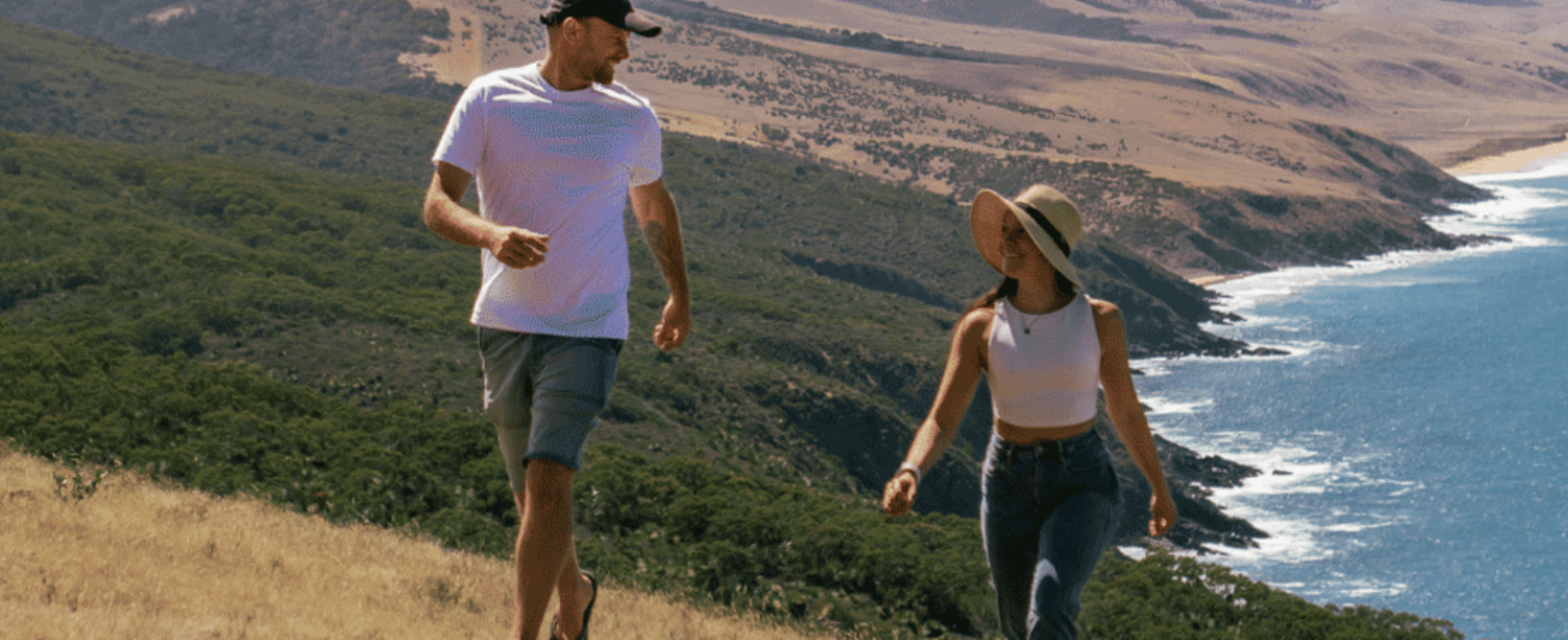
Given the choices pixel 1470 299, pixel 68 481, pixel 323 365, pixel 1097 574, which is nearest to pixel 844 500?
pixel 1097 574

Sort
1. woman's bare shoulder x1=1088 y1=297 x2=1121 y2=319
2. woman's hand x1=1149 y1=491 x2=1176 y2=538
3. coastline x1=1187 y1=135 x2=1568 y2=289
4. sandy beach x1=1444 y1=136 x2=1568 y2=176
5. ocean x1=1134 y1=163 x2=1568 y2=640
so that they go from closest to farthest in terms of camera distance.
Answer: woman's bare shoulder x1=1088 y1=297 x2=1121 y2=319 < woman's hand x1=1149 y1=491 x2=1176 y2=538 < ocean x1=1134 y1=163 x2=1568 y2=640 < coastline x1=1187 y1=135 x2=1568 y2=289 < sandy beach x1=1444 y1=136 x2=1568 y2=176

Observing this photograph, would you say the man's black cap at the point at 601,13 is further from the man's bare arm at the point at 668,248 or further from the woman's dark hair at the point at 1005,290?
the woman's dark hair at the point at 1005,290

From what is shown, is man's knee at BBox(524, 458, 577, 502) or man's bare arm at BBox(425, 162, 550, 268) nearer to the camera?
man's bare arm at BBox(425, 162, 550, 268)

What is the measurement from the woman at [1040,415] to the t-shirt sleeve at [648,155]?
3.81 ft

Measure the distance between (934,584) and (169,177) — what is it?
3670 cm

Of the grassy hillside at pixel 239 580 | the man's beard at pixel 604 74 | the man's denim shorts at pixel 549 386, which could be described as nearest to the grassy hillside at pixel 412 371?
the grassy hillside at pixel 239 580

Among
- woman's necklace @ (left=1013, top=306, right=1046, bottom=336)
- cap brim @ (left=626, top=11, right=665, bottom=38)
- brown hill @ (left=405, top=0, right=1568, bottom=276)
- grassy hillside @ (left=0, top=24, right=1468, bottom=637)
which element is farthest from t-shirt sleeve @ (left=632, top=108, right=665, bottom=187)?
brown hill @ (left=405, top=0, right=1568, bottom=276)

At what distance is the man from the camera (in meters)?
4.74

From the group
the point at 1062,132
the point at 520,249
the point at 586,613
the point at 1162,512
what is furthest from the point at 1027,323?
the point at 1062,132

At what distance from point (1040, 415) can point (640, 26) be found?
1.92 metres

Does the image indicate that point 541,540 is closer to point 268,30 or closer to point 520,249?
point 520,249

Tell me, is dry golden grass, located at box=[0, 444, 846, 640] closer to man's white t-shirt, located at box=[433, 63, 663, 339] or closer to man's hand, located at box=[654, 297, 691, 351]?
man's hand, located at box=[654, 297, 691, 351]

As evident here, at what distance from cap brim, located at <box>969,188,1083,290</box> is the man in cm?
122

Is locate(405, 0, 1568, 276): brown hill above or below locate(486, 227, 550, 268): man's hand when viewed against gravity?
below
